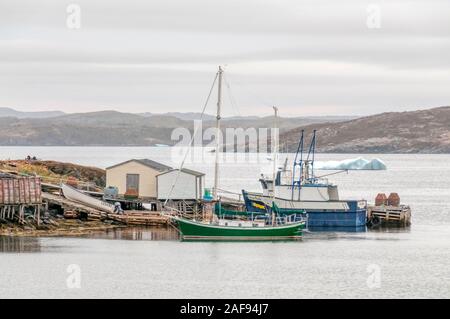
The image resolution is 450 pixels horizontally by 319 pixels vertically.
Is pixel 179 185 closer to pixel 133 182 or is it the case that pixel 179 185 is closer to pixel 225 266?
pixel 133 182

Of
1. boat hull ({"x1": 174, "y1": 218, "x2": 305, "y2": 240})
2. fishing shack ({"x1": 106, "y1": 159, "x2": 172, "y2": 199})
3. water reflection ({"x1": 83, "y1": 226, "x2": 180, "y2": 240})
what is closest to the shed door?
fishing shack ({"x1": 106, "y1": 159, "x2": 172, "y2": 199})

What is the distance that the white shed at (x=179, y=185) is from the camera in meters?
80.4

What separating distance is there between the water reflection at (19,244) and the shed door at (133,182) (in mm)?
14838

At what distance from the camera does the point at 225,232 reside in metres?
70.1

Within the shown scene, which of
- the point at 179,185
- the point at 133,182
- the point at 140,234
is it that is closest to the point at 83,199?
the point at 133,182

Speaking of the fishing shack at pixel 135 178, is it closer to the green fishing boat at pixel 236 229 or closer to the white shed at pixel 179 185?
the white shed at pixel 179 185
